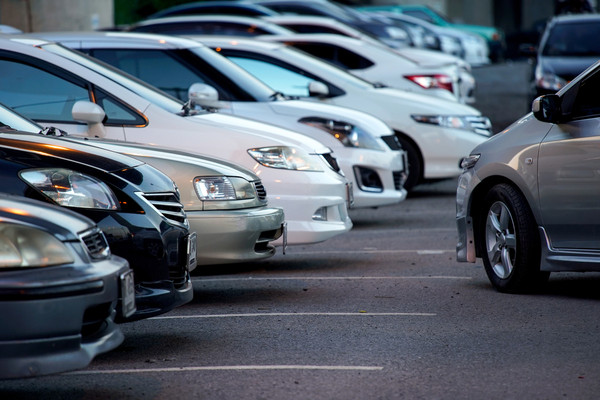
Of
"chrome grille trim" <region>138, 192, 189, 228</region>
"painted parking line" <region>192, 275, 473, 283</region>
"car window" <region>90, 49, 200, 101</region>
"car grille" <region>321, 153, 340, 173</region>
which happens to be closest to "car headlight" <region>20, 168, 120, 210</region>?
"chrome grille trim" <region>138, 192, 189, 228</region>

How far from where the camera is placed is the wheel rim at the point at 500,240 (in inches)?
307

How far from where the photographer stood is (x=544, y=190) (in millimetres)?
7523

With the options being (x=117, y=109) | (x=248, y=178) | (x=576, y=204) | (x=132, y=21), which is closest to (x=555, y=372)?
(x=576, y=204)

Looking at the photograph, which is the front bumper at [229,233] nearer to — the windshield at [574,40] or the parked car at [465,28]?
the windshield at [574,40]

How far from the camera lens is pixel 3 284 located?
4.44 meters

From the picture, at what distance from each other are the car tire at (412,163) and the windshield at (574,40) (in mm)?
5550

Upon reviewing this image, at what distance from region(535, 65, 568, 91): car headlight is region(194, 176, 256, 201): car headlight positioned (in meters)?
10.7

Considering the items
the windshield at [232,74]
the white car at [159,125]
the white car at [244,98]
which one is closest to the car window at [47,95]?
the white car at [159,125]

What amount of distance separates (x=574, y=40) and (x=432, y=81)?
351 cm

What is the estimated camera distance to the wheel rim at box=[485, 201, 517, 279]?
7785 mm

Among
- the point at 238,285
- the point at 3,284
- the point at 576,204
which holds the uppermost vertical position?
the point at 3,284

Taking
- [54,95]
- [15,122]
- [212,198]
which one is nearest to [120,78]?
[54,95]

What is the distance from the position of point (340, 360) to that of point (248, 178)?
1.82 m

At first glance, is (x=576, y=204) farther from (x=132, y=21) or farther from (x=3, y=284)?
(x=132, y=21)
